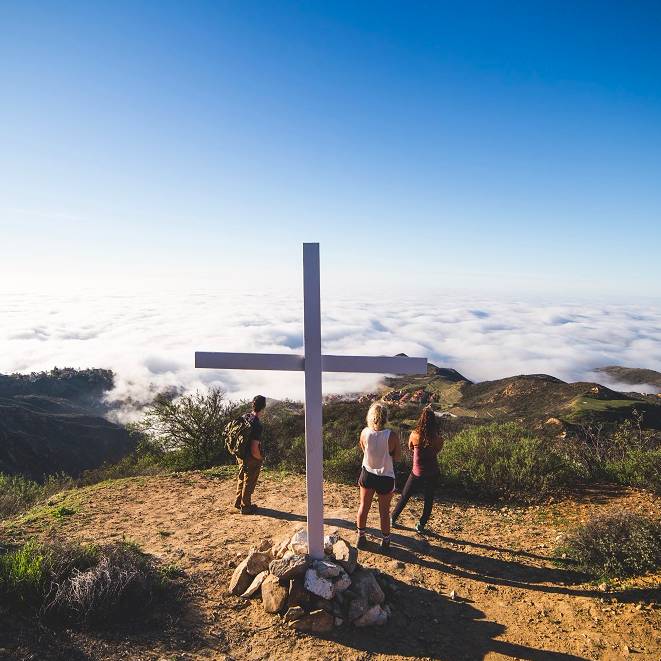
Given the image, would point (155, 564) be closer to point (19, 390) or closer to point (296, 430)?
point (296, 430)

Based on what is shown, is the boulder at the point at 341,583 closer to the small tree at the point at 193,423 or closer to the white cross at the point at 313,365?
the white cross at the point at 313,365

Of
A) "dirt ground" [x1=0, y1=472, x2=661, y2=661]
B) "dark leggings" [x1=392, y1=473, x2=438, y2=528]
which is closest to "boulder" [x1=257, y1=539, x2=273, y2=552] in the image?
"dirt ground" [x1=0, y1=472, x2=661, y2=661]

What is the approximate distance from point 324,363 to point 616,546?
3.99m

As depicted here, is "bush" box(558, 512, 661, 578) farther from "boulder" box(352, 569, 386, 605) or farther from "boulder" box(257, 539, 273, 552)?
"boulder" box(257, 539, 273, 552)

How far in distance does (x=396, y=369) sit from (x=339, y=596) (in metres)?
2.42

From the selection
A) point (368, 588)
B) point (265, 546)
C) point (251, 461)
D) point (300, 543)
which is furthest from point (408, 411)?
point (368, 588)

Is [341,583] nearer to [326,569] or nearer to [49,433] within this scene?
[326,569]

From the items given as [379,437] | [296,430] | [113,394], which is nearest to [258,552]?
[379,437]

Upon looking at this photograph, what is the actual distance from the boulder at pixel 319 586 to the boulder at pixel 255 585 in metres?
0.60

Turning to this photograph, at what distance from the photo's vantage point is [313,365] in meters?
4.81

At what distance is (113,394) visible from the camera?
11819 centimetres

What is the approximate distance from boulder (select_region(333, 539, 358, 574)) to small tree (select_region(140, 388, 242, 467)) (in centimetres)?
856

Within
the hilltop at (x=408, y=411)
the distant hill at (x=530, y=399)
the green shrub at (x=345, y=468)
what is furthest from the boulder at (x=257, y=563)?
the distant hill at (x=530, y=399)

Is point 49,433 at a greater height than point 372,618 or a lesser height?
lesser
